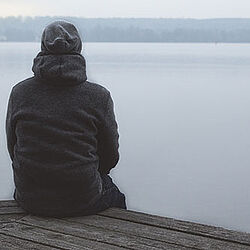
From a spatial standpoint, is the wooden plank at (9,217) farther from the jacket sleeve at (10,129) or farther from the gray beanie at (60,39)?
the gray beanie at (60,39)

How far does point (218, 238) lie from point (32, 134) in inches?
30.8

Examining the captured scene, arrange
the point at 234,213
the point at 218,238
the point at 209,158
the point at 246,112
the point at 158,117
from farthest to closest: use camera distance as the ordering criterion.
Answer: the point at 246,112
the point at 158,117
the point at 209,158
the point at 234,213
the point at 218,238

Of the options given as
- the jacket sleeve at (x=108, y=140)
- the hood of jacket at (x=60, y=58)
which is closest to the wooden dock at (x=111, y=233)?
the jacket sleeve at (x=108, y=140)

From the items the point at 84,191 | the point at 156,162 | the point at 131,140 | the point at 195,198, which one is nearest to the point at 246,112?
the point at 131,140

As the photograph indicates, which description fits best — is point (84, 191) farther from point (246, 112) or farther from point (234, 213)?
point (246, 112)

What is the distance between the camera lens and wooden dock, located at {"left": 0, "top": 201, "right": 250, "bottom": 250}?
2344 millimetres

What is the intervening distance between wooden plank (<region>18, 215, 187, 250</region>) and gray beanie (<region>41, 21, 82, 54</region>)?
644 mm

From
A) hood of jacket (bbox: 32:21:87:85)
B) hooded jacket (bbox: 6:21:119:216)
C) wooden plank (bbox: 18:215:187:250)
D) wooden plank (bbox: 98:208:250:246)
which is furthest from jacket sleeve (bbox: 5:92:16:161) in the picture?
wooden plank (bbox: 98:208:250:246)

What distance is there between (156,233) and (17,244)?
50cm

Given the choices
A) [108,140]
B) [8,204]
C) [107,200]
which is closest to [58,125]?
[108,140]

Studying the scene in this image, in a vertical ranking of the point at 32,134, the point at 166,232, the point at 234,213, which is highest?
the point at 32,134

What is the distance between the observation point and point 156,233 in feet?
8.13

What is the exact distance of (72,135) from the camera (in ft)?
8.31

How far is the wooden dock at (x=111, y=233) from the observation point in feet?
7.69
